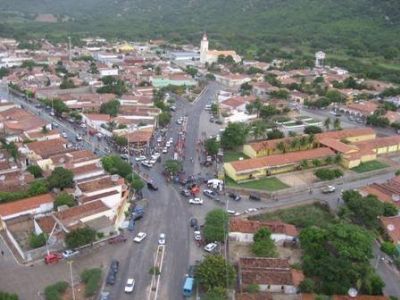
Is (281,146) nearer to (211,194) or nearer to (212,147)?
(212,147)

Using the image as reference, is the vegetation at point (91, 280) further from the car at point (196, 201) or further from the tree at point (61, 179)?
the car at point (196, 201)

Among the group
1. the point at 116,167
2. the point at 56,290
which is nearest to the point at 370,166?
the point at 116,167

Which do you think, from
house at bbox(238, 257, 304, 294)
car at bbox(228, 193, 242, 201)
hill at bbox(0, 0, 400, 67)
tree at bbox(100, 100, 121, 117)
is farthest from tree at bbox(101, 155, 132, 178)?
hill at bbox(0, 0, 400, 67)

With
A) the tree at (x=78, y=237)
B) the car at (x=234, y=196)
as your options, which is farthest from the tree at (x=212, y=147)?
the tree at (x=78, y=237)

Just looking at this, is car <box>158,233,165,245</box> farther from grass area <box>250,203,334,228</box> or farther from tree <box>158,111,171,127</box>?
tree <box>158,111,171,127</box>

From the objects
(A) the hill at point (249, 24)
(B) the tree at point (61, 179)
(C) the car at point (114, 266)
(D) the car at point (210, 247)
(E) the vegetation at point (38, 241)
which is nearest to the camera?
(C) the car at point (114, 266)
